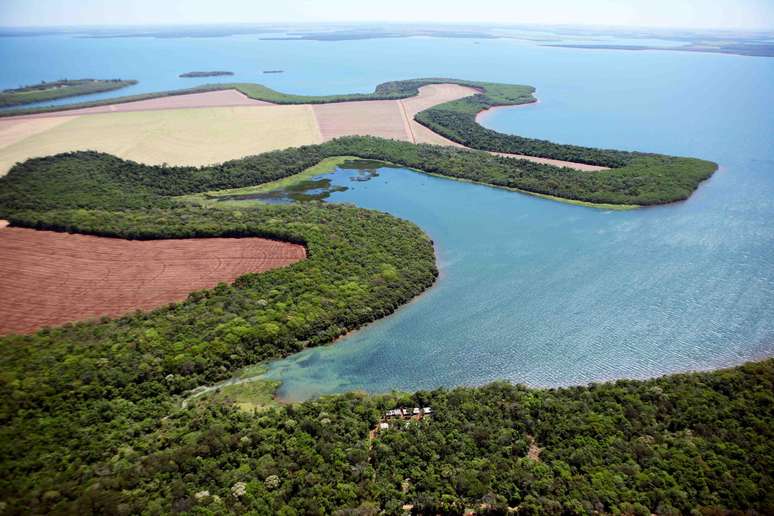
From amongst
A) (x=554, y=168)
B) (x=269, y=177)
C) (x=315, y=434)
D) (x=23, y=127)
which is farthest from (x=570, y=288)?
(x=23, y=127)

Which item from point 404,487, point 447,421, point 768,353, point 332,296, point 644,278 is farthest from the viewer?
point 644,278

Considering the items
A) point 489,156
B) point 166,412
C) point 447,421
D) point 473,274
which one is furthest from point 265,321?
point 489,156

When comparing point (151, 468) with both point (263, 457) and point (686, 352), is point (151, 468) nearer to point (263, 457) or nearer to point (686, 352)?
point (263, 457)

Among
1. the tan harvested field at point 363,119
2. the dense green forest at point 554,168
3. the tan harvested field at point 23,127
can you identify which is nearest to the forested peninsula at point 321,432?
the dense green forest at point 554,168

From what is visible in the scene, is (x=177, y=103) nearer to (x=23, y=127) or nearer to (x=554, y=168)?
(x=23, y=127)

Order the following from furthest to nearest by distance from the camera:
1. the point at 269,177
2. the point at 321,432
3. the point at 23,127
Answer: the point at 23,127 < the point at 269,177 < the point at 321,432

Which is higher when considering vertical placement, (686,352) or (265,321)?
(265,321)

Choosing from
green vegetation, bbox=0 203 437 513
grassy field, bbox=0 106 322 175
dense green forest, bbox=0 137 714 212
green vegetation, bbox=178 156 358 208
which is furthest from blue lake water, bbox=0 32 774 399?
grassy field, bbox=0 106 322 175
